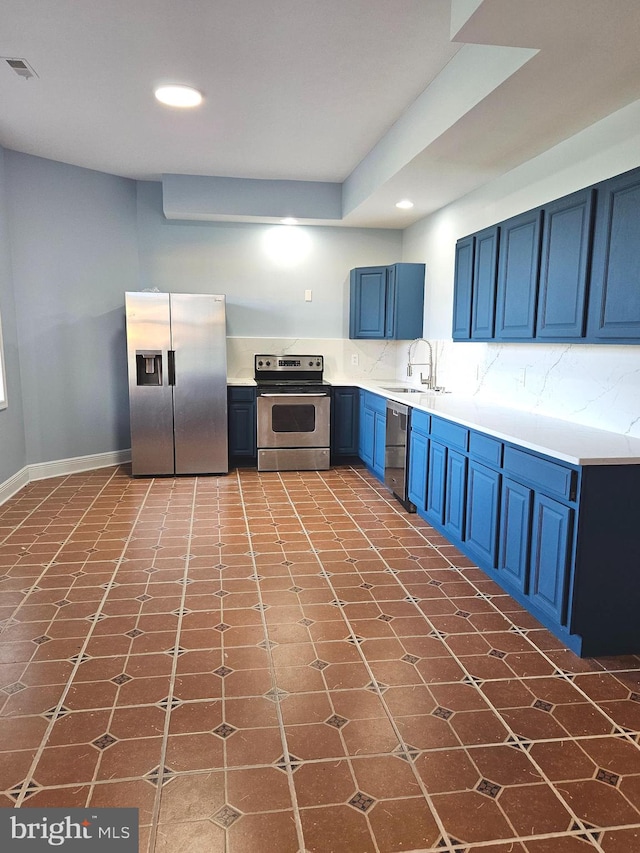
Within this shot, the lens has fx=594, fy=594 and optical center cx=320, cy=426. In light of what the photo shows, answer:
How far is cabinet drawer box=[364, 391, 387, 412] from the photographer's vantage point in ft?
16.4

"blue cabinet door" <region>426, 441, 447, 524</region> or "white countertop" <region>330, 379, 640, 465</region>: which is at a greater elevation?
"white countertop" <region>330, 379, 640, 465</region>

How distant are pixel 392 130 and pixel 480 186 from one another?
79 centimetres

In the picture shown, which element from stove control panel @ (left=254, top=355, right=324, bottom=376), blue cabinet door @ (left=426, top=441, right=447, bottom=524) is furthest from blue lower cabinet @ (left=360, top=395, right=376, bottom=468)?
blue cabinet door @ (left=426, top=441, right=447, bottom=524)

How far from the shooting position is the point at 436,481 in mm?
3828

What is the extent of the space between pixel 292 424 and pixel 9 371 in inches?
96.0

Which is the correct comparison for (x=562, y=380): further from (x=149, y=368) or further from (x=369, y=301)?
(x=149, y=368)

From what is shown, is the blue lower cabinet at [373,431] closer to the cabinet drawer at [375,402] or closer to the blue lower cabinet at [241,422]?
the cabinet drawer at [375,402]

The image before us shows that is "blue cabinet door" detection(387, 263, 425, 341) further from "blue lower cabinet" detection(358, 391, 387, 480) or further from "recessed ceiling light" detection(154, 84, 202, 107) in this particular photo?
"recessed ceiling light" detection(154, 84, 202, 107)

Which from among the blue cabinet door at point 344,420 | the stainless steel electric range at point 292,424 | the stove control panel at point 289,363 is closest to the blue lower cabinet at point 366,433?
the blue cabinet door at point 344,420

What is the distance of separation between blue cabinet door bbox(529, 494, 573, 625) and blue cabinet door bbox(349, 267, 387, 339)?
137 inches

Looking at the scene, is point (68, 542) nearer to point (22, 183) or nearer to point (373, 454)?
point (373, 454)

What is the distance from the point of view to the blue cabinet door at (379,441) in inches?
195

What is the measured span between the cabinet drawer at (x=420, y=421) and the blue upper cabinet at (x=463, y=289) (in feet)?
2.08

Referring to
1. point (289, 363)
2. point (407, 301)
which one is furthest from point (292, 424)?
point (407, 301)
